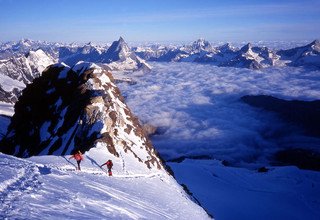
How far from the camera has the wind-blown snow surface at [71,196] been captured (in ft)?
63.5

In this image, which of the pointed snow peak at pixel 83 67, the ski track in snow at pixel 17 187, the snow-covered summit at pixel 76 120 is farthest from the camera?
the pointed snow peak at pixel 83 67

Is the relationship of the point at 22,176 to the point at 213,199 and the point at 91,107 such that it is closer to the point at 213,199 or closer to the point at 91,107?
the point at 91,107

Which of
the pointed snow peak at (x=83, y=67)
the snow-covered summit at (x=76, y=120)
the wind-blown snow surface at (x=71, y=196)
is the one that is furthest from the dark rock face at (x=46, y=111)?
the wind-blown snow surface at (x=71, y=196)

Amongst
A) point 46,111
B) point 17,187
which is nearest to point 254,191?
point 46,111

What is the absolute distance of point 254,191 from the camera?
4562 inches

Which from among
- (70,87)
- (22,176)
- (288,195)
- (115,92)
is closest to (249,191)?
(288,195)

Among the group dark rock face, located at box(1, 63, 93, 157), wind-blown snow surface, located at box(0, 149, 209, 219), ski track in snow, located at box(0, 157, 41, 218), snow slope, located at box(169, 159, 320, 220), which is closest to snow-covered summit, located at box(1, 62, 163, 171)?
dark rock face, located at box(1, 63, 93, 157)

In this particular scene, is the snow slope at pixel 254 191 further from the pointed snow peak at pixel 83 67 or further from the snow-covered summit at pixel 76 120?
the pointed snow peak at pixel 83 67

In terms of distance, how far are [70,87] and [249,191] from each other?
78043mm

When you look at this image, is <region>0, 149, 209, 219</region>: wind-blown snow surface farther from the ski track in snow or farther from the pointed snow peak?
the pointed snow peak

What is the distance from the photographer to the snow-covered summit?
52906mm

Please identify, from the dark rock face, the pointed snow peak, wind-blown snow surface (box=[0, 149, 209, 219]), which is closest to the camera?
wind-blown snow surface (box=[0, 149, 209, 219])

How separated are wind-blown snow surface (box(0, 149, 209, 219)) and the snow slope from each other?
52750 mm

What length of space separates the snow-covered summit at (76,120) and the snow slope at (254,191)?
37.3m
